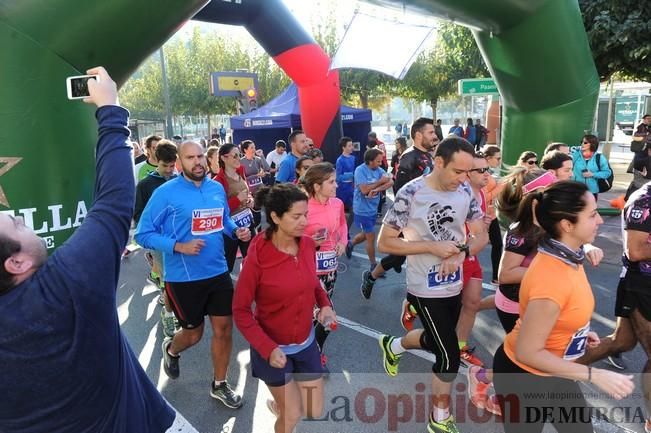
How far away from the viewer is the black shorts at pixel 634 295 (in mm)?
2846

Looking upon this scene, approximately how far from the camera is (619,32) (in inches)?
354

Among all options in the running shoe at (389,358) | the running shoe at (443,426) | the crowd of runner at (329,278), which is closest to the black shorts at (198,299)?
the crowd of runner at (329,278)

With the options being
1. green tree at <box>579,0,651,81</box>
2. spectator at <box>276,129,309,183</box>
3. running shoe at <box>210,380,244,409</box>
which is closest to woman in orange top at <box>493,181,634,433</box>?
running shoe at <box>210,380,244,409</box>

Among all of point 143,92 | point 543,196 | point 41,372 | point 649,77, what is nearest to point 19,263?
point 41,372

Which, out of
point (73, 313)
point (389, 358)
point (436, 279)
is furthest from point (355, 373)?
point (73, 313)

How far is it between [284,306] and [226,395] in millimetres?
1328

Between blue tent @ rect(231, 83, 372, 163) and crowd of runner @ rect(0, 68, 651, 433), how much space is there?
9580 millimetres

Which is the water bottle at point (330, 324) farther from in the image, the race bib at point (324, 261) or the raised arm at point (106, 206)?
the raised arm at point (106, 206)

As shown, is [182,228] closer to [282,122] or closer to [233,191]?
[233,191]

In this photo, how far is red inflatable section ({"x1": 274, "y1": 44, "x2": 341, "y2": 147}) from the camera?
10.0 meters

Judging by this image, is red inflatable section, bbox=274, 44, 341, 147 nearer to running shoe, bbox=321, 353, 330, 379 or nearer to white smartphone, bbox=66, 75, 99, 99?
running shoe, bbox=321, 353, 330, 379

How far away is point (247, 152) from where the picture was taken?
8641mm

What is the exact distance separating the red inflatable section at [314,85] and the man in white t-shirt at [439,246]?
749cm

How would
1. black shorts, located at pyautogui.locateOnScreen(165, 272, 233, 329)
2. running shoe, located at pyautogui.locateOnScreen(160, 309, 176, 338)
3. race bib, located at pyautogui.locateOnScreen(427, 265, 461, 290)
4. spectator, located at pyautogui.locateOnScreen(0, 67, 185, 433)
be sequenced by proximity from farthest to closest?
1. running shoe, located at pyautogui.locateOnScreen(160, 309, 176, 338)
2. black shorts, located at pyautogui.locateOnScreen(165, 272, 233, 329)
3. race bib, located at pyautogui.locateOnScreen(427, 265, 461, 290)
4. spectator, located at pyautogui.locateOnScreen(0, 67, 185, 433)
